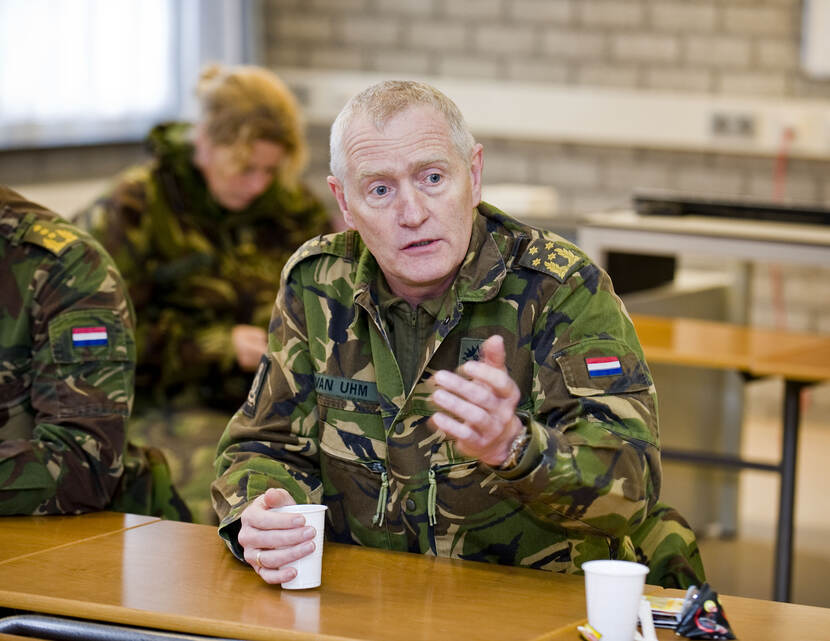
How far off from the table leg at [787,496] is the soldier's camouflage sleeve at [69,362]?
1917 millimetres

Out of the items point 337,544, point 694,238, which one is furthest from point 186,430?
point 337,544

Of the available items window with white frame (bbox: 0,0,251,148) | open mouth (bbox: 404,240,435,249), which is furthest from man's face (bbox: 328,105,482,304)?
window with white frame (bbox: 0,0,251,148)

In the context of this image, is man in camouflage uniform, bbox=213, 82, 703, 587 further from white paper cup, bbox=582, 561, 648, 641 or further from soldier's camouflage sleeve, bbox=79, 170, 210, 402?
soldier's camouflage sleeve, bbox=79, 170, 210, 402

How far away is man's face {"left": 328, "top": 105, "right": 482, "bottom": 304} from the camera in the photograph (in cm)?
194

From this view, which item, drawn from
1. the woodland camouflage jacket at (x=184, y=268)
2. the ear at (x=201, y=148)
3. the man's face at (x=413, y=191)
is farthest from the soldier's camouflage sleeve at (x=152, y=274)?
the man's face at (x=413, y=191)

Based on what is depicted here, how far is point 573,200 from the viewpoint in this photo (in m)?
6.41

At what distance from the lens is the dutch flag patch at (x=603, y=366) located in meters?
1.87

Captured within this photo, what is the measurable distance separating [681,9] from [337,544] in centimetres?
462

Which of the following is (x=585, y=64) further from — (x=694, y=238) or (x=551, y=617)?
(x=551, y=617)

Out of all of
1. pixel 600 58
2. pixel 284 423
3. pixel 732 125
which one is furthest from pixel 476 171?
pixel 600 58

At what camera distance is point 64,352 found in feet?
7.27

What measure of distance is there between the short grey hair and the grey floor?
2250mm

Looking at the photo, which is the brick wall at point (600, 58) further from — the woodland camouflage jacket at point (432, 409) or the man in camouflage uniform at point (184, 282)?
the woodland camouflage jacket at point (432, 409)

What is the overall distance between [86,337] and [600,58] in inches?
174
